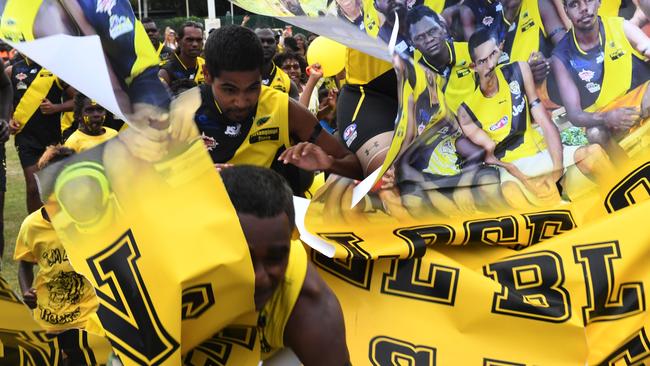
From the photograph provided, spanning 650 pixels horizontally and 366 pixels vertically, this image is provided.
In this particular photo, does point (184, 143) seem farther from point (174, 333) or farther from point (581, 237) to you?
point (581, 237)

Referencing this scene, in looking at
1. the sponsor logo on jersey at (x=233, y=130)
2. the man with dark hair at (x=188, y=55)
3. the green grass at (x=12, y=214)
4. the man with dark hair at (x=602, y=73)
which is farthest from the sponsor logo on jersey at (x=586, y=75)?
the man with dark hair at (x=188, y=55)

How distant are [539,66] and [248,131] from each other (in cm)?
122

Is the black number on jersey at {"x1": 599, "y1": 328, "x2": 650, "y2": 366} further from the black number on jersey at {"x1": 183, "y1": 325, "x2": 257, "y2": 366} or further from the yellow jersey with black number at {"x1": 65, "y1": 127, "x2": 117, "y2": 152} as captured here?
the yellow jersey with black number at {"x1": 65, "y1": 127, "x2": 117, "y2": 152}

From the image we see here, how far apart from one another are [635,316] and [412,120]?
3.45 ft

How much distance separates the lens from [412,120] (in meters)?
3.14

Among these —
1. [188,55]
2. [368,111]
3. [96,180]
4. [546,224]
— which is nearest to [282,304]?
[96,180]

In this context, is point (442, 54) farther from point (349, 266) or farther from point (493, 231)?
point (349, 266)

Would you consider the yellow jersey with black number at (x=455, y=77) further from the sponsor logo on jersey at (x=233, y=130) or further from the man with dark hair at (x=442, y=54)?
the sponsor logo on jersey at (x=233, y=130)

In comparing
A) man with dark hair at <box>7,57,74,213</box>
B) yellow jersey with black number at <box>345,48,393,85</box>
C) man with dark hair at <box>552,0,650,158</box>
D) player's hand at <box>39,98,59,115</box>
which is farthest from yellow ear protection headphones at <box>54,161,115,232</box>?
player's hand at <box>39,98,59,115</box>

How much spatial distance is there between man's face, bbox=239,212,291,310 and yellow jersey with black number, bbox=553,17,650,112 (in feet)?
6.19

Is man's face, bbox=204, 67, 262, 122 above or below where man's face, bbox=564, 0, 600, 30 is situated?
below

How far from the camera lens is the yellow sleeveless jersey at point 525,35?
145 inches

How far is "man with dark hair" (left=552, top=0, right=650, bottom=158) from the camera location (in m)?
3.59

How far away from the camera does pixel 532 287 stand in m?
3.18
